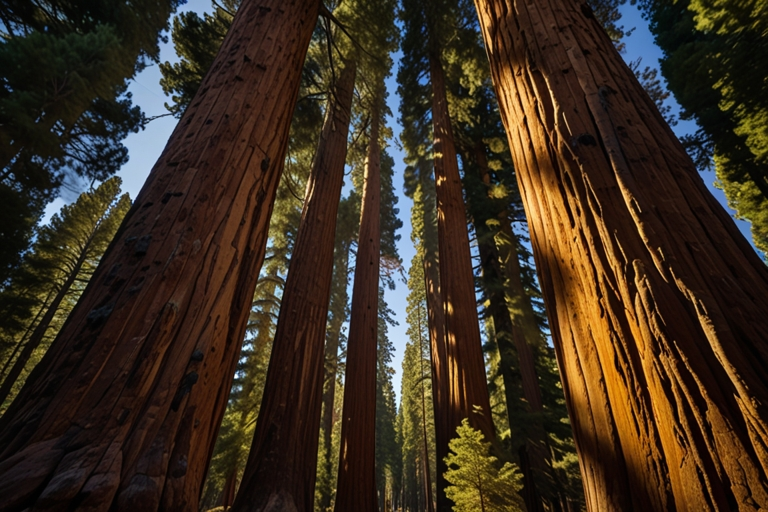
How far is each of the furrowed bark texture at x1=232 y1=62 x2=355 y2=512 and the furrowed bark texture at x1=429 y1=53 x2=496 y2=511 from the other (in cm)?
211

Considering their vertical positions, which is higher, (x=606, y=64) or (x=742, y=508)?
(x=606, y=64)

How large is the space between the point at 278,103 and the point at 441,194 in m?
4.90

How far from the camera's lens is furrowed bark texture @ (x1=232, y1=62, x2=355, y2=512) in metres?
2.88

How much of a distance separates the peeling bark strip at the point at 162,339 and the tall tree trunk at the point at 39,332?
572 inches

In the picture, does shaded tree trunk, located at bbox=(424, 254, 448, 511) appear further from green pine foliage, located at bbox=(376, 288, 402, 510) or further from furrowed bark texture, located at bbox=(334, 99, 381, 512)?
green pine foliage, located at bbox=(376, 288, 402, 510)

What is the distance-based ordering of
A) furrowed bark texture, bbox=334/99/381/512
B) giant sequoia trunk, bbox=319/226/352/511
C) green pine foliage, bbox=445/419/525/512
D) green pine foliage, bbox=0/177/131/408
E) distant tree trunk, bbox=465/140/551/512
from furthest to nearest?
giant sequoia trunk, bbox=319/226/352/511, green pine foliage, bbox=0/177/131/408, distant tree trunk, bbox=465/140/551/512, furrowed bark texture, bbox=334/99/381/512, green pine foliage, bbox=445/419/525/512

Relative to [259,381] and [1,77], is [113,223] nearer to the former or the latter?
[1,77]

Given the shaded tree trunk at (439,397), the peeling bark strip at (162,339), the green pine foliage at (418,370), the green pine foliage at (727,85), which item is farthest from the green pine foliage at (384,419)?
the peeling bark strip at (162,339)

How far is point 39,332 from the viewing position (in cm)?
1130

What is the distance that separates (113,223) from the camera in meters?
14.9

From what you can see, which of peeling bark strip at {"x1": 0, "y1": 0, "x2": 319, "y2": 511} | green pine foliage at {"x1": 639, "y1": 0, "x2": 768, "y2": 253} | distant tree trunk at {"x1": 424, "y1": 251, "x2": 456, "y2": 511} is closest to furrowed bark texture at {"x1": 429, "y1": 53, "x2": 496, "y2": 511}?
distant tree trunk at {"x1": 424, "y1": 251, "x2": 456, "y2": 511}

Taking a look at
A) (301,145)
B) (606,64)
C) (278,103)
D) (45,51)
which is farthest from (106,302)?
(45,51)

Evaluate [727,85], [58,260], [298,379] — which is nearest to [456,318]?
[298,379]

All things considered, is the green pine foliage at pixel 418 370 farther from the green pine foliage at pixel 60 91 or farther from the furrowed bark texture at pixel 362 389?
the green pine foliage at pixel 60 91
